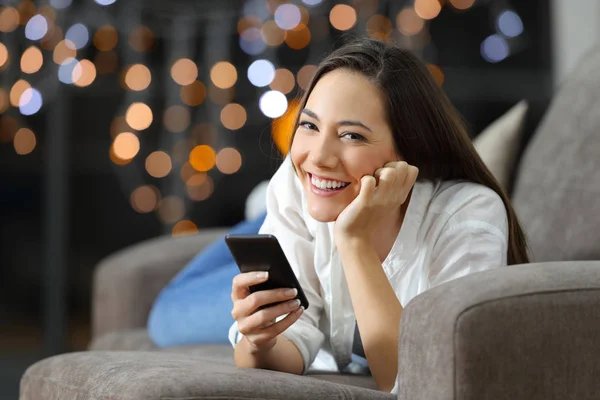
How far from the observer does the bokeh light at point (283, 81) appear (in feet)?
13.2

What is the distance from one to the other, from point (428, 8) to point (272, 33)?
71 centimetres

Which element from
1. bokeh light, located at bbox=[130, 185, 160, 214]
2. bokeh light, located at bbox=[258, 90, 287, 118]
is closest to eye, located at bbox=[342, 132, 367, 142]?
bokeh light, located at bbox=[258, 90, 287, 118]

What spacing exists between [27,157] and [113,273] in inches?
71.1

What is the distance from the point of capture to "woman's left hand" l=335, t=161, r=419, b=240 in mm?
1445

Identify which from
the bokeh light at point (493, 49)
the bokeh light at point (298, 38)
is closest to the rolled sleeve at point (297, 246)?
the bokeh light at point (298, 38)

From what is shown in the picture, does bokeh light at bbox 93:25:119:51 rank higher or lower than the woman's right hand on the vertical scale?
higher

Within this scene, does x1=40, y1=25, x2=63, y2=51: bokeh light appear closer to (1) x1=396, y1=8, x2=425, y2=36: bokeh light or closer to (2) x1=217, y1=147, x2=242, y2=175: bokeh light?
(2) x1=217, y1=147, x2=242, y2=175: bokeh light

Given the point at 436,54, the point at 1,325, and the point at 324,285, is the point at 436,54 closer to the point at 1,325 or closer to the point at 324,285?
the point at 1,325

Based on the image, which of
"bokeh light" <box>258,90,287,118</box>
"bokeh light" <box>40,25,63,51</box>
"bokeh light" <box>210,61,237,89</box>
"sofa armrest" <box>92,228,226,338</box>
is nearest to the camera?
"sofa armrest" <box>92,228,226,338</box>

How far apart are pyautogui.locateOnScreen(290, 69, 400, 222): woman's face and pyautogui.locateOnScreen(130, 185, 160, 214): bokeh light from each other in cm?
261

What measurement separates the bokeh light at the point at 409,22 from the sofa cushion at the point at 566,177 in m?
2.07

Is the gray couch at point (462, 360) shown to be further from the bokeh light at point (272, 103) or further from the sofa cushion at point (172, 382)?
the bokeh light at point (272, 103)

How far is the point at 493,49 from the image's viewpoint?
4246mm

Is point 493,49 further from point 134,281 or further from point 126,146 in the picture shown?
point 134,281
